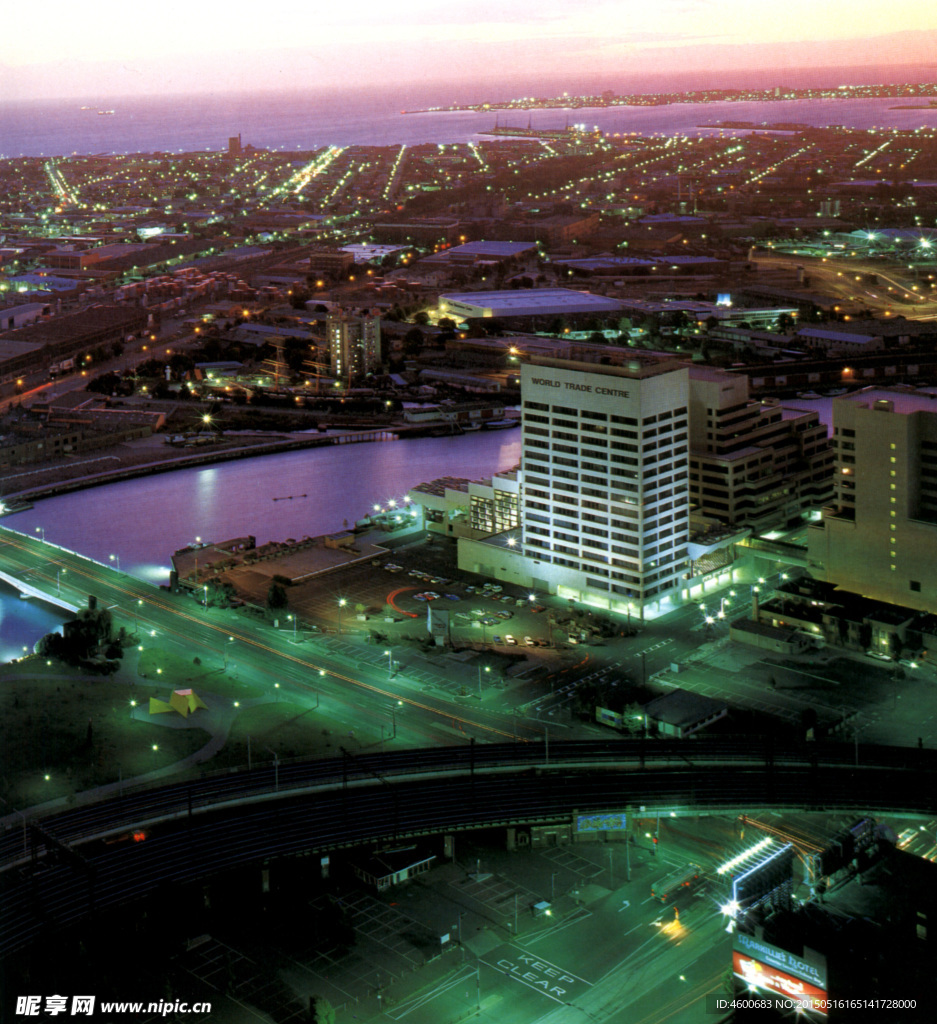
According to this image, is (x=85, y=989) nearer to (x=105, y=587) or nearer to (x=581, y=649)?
(x=581, y=649)

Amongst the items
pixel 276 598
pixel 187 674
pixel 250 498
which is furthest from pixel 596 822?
pixel 250 498

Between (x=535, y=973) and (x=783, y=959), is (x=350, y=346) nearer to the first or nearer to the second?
(x=535, y=973)

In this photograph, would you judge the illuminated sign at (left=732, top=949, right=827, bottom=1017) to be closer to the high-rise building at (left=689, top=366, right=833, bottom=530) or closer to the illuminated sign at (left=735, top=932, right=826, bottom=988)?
the illuminated sign at (left=735, top=932, right=826, bottom=988)

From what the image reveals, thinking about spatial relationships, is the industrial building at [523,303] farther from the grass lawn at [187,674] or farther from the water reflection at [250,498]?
the grass lawn at [187,674]

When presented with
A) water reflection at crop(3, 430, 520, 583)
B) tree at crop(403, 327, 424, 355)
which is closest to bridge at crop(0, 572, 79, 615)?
water reflection at crop(3, 430, 520, 583)

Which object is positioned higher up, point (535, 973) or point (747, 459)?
point (747, 459)

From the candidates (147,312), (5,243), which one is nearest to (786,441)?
(147,312)
